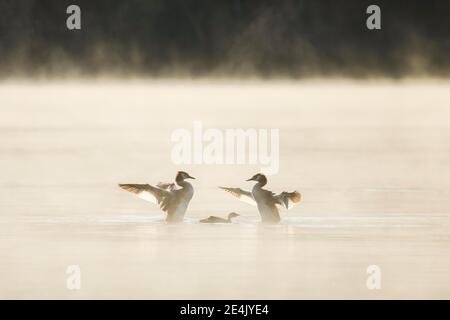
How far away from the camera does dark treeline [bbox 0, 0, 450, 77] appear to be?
25.6 m

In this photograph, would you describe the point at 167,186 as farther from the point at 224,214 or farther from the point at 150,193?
the point at 224,214

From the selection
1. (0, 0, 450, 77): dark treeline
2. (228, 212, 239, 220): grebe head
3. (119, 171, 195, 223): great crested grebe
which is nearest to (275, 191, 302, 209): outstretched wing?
(228, 212, 239, 220): grebe head

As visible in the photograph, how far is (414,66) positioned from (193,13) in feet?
12.5

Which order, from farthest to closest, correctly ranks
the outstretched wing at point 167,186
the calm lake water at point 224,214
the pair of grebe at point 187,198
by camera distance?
the outstretched wing at point 167,186 < the pair of grebe at point 187,198 < the calm lake water at point 224,214

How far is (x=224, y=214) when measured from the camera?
37.3ft

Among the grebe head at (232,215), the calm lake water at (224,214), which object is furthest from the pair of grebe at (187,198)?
the grebe head at (232,215)

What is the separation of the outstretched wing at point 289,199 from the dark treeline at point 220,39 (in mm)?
15236

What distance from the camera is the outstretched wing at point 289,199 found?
1017cm

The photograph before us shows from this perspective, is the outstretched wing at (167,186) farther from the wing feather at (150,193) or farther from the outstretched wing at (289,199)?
the outstretched wing at (289,199)

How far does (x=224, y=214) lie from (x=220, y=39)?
1480cm

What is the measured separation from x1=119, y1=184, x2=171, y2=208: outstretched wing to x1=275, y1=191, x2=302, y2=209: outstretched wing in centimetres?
75

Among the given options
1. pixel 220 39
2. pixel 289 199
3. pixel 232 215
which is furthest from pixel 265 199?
pixel 220 39
